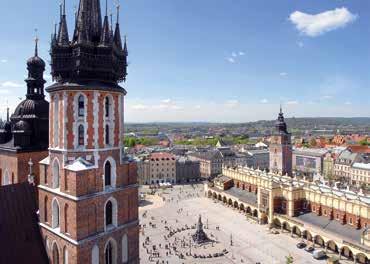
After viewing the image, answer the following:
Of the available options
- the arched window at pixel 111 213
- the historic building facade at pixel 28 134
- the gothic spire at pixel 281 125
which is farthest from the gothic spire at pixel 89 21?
the gothic spire at pixel 281 125

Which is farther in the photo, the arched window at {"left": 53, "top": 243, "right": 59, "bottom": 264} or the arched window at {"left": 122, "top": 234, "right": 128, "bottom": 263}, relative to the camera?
the arched window at {"left": 122, "top": 234, "right": 128, "bottom": 263}

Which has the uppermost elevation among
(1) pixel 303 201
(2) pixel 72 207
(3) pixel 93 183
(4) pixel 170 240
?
(3) pixel 93 183

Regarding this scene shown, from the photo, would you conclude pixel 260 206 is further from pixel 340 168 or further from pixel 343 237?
pixel 340 168

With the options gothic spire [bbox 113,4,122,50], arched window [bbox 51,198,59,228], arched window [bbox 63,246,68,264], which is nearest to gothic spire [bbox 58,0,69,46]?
gothic spire [bbox 113,4,122,50]

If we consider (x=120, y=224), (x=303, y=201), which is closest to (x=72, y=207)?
(x=120, y=224)

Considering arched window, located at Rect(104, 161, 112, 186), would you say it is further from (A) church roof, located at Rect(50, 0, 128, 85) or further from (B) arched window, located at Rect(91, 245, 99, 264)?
(A) church roof, located at Rect(50, 0, 128, 85)

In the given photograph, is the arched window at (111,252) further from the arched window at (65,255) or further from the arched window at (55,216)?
the arched window at (55,216)
